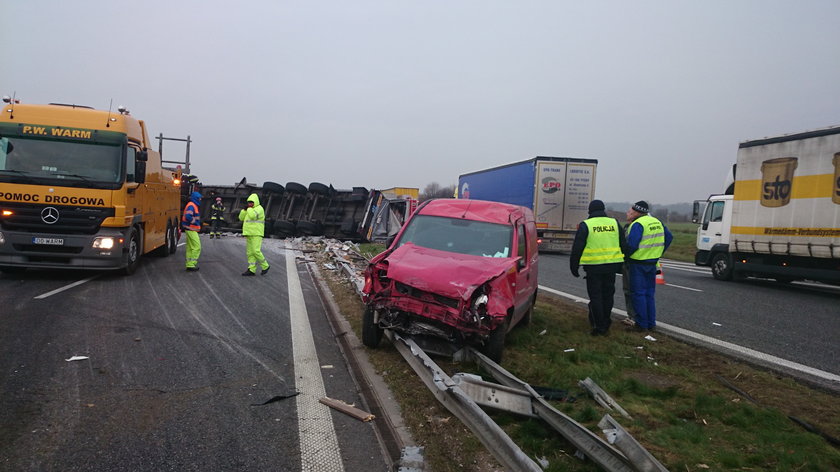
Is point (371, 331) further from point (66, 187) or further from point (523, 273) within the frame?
point (66, 187)

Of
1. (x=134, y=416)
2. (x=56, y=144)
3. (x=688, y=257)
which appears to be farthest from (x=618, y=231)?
(x=688, y=257)

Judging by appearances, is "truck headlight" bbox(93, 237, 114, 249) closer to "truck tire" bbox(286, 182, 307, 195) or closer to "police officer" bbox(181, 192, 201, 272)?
"police officer" bbox(181, 192, 201, 272)

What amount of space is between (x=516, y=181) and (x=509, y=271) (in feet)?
61.5

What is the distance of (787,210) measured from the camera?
41.4 feet

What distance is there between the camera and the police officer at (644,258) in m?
7.58

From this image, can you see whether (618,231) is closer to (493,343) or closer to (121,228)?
(493,343)

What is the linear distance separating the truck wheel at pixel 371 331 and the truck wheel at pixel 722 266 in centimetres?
1207

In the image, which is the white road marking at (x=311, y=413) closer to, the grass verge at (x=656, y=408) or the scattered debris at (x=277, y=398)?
the scattered debris at (x=277, y=398)

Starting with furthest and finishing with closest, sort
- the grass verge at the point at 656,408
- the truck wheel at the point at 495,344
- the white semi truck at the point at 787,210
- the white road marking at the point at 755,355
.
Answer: the white semi truck at the point at 787,210, the white road marking at the point at 755,355, the truck wheel at the point at 495,344, the grass verge at the point at 656,408

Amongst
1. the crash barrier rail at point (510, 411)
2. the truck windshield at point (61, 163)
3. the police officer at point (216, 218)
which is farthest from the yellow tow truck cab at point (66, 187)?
the police officer at point (216, 218)

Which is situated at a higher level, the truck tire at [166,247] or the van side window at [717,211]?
the van side window at [717,211]

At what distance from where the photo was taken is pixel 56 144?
973cm

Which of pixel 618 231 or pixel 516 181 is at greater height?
pixel 516 181

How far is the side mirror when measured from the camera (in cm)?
1042
